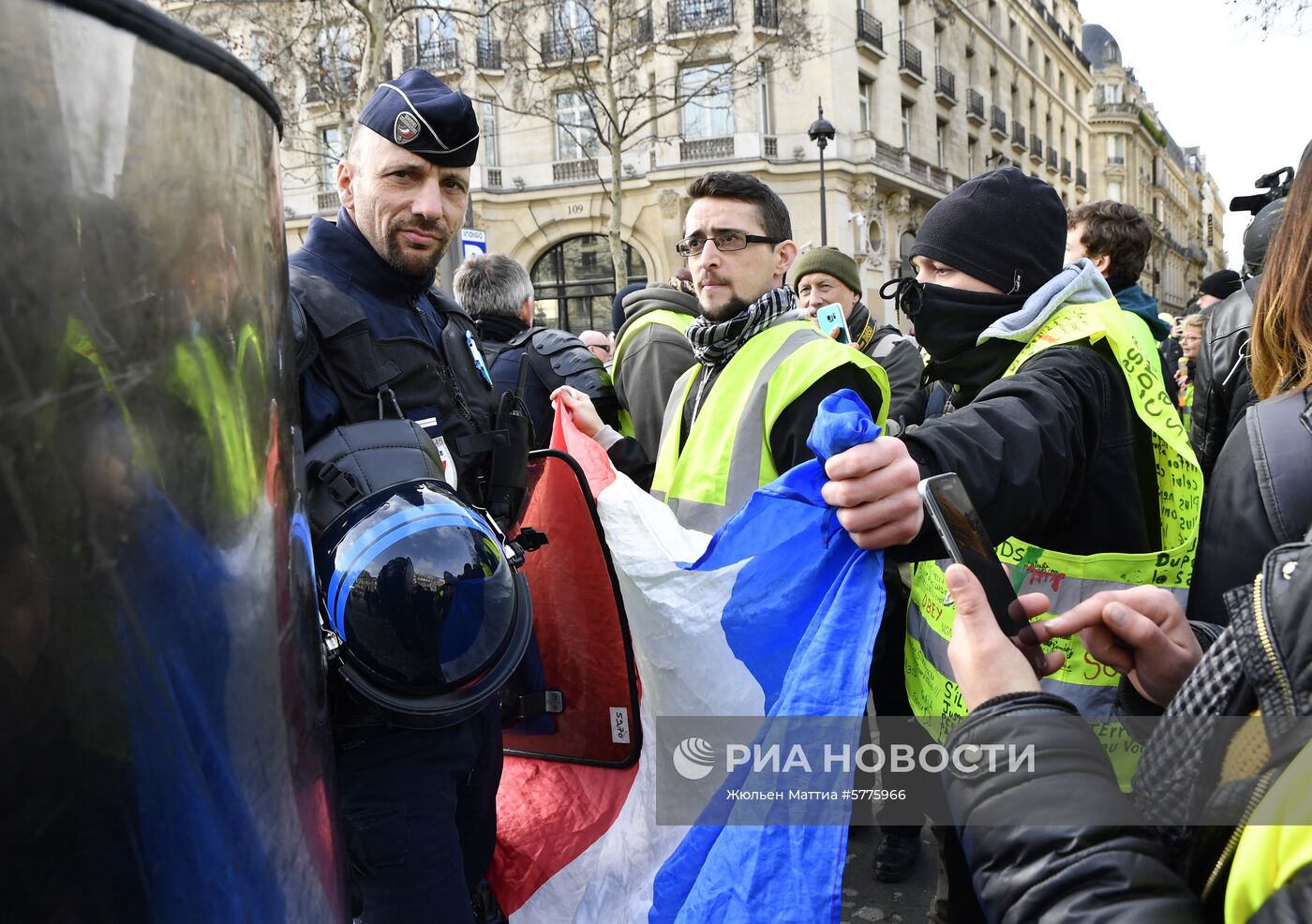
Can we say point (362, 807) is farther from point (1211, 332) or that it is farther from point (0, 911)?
point (1211, 332)

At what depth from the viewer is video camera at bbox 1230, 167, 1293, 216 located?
3527 mm

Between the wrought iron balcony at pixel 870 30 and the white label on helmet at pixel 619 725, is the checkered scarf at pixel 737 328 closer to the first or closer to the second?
the white label on helmet at pixel 619 725

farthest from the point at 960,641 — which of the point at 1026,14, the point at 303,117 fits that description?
the point at 1026,14

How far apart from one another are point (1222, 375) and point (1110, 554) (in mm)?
1966

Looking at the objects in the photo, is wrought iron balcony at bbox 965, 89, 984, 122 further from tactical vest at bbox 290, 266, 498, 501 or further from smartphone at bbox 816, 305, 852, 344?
tactical vest at bbox 290, 266, 498, 501

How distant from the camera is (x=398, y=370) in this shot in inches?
74.4

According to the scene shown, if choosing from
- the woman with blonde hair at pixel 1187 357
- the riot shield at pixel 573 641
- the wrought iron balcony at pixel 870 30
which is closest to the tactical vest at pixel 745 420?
the riot shield at pixel 573 641

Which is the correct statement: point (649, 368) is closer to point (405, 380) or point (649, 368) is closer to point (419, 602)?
point (405, 380)

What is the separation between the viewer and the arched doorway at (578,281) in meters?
26.8

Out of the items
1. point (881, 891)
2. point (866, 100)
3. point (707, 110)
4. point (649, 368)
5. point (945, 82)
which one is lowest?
point (881, 891)

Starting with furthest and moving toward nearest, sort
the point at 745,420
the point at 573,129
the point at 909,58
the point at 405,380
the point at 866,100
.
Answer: the point at 909,58, the point at 866,100, the point at 573,129, the point at 745,420, the point at 405,380

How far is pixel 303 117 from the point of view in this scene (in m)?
25.4

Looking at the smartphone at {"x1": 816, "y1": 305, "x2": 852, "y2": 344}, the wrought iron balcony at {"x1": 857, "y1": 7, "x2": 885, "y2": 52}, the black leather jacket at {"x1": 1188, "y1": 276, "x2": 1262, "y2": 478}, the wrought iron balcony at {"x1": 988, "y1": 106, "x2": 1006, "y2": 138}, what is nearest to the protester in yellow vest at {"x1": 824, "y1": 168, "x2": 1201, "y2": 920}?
the black leather jacket at {"x1": 1188, "y1": 276, "x2": 1262, "y2": 478}

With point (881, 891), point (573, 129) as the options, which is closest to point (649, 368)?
point (881, 891)
